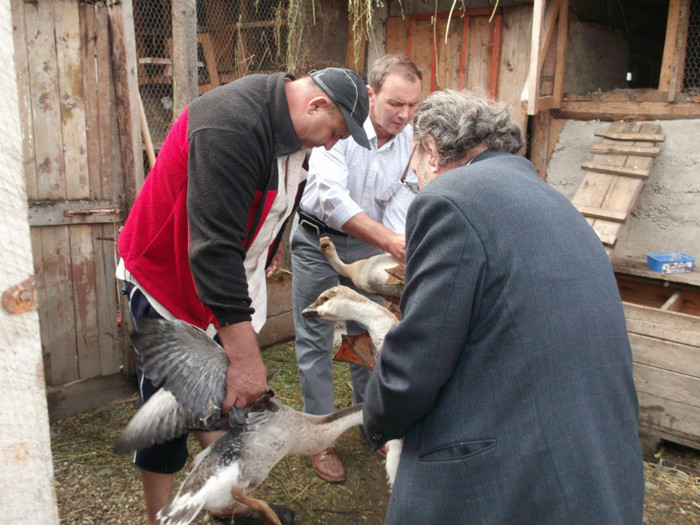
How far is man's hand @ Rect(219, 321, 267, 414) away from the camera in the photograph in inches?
88.0

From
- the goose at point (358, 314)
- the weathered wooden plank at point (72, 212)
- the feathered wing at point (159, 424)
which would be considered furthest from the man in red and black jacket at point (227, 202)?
the weathered wooden plank at point (72, 212)

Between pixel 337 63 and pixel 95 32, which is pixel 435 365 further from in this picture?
pixel 337 63

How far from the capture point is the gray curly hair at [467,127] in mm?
1901

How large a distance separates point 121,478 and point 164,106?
13.2 ft

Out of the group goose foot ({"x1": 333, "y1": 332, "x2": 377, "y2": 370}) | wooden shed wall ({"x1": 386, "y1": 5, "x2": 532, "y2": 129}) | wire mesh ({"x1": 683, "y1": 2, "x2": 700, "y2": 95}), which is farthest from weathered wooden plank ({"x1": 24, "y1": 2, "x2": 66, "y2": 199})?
wire mesh ({"x1": 683, "y1": 2, "x2": 700, "y2": 95})

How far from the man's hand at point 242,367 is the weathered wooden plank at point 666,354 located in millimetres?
2977

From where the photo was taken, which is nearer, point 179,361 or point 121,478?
point 179,361

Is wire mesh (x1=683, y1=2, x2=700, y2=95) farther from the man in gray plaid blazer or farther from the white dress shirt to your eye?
the man in gray plaid blazer

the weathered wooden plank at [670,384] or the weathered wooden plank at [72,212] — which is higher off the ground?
the weathered wooden plank at [72,212]

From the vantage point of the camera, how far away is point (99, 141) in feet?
13.8

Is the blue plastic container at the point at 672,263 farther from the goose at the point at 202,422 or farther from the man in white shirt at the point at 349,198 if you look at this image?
the goose at the point at 202,422

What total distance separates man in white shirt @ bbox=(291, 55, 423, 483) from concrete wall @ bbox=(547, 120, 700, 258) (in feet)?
8.73

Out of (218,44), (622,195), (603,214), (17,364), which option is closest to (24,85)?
(218,44)

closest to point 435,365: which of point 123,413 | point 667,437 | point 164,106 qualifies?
point 667,437
